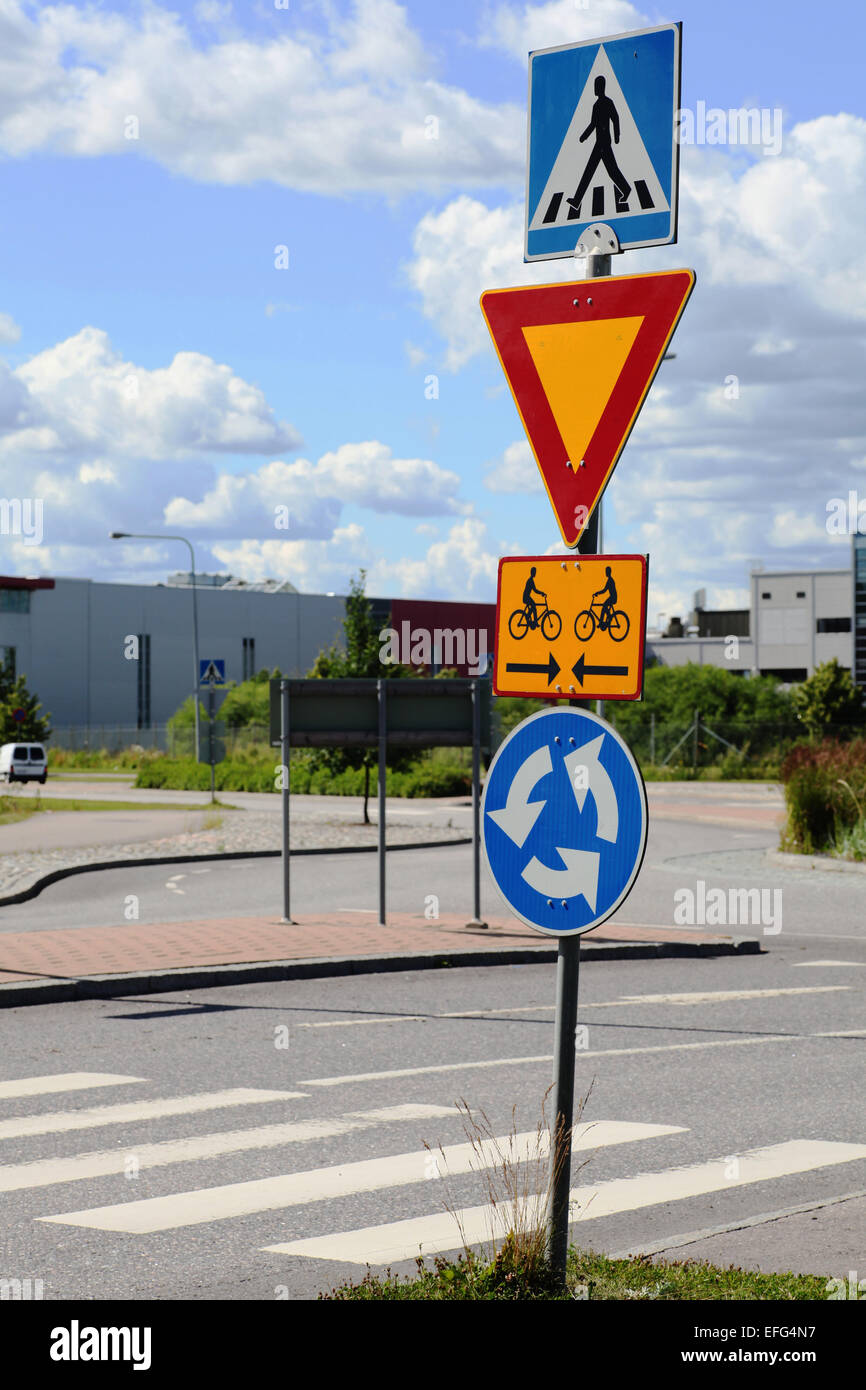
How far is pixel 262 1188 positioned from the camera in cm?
628

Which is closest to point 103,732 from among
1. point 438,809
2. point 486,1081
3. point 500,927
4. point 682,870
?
point 438,809

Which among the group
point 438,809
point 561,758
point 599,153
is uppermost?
point 599,153

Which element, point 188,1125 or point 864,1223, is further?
point 188,1125

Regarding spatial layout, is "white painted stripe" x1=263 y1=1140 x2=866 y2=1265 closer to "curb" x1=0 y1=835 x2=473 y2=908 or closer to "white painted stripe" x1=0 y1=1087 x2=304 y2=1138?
"white painted stripe" x1=0 y1=1087 x2=304 y2=1138

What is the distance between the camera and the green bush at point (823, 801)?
22.9m

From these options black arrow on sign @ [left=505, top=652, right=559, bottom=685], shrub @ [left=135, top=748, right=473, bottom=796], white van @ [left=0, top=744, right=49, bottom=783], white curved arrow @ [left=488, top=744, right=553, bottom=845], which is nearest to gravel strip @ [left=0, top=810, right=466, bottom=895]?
shrub @ [left=135, top=748, right=473, bottom=796]

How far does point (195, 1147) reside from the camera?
695cm

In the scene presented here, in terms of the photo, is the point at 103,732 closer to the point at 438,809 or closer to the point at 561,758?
the point at 438,809

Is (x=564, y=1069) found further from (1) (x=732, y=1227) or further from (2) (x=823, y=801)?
(2) (x=823, y=801)

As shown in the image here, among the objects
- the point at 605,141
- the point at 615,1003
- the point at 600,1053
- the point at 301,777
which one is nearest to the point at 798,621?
the point at 301,777

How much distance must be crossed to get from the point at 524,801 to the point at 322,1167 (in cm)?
290

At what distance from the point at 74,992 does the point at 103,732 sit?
67082mm

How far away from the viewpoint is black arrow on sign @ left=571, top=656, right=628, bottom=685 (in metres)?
4.13

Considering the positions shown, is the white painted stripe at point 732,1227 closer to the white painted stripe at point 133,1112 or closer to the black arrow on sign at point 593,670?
the black arrow on sign at point 593,670
